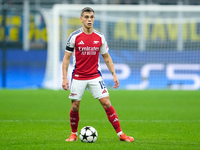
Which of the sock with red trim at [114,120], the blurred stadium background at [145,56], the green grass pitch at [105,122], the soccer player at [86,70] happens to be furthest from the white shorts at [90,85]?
the blurred stadium background at [145,56]

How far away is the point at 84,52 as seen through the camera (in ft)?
24.0

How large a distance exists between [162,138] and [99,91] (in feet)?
4.70

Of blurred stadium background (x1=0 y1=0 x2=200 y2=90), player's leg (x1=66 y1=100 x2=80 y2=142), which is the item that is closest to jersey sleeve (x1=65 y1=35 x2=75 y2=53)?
player's leg (x1=66 y1=100 x2=80 y2=142)

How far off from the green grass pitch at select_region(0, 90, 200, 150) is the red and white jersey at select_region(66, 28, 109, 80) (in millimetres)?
1090

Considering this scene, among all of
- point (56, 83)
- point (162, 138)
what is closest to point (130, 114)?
point (162, 138)

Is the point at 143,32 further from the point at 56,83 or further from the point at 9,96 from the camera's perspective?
the point at 9,96

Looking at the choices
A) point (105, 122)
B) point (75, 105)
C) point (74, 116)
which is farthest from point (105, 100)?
point (105, 122)

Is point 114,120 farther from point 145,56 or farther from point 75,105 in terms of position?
point 145,56

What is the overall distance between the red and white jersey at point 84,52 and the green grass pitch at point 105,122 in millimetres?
1090

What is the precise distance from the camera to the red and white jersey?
23.9 feet

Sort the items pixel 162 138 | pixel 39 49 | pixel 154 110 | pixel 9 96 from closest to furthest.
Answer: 1. pixel 162 138
2. pixel 154 110
3. pixel 9 96
4. pixel 39 49

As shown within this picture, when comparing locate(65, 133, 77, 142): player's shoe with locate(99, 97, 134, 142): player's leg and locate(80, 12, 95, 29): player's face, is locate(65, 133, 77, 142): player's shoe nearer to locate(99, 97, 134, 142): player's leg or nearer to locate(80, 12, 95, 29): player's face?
locate(99, 97, 134, 142): player's leg

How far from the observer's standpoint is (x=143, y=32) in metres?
21.1

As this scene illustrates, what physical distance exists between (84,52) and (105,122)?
10.5 feet
